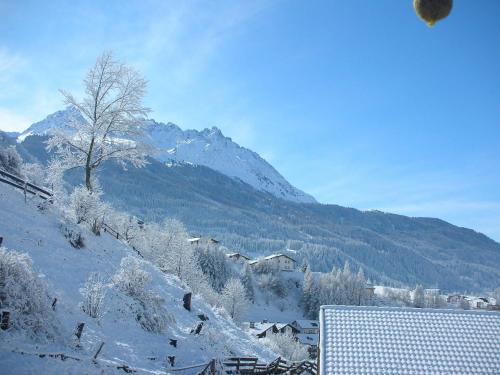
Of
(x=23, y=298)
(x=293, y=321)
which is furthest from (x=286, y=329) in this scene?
(x=23, y=298)

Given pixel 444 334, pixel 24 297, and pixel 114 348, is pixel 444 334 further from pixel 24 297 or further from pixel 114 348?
pixel 24 297

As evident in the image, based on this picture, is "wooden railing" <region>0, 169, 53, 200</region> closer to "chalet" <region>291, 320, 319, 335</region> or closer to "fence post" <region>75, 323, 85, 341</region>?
"fence post" <region>75, 323, 85, 341</region>

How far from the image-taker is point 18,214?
22.8 m

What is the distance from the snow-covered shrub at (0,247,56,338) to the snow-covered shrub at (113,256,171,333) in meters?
6.00

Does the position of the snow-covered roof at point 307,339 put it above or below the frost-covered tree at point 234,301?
below

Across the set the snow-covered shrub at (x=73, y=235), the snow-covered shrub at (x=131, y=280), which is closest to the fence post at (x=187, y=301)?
the snow-covered shrub at (x=131, y=280)

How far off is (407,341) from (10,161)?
29.1m

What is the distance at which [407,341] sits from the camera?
17.1 metres

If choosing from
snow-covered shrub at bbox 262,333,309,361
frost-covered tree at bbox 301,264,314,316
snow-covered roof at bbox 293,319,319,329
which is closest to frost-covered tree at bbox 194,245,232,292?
frost-covered tree at bbox 301,264,314,316

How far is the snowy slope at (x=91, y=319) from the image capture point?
46.9ft

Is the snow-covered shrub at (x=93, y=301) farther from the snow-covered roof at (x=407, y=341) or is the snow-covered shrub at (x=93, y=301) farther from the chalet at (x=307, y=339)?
the chalet at (x=307, y=339)

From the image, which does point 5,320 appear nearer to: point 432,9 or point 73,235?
point 73,235

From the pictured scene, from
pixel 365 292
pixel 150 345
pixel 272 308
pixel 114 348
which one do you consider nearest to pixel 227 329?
pixel 150 345

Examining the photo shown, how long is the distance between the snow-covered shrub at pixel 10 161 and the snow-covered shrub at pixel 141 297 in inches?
563
